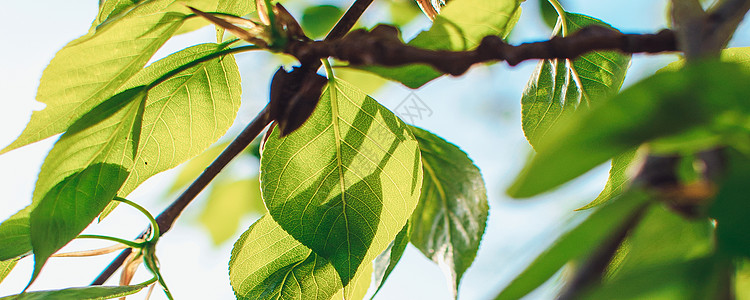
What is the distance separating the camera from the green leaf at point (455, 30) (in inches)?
9.2

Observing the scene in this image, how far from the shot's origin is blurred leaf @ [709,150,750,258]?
11 centimetres

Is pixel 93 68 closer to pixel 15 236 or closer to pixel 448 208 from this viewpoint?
pixel 15 236

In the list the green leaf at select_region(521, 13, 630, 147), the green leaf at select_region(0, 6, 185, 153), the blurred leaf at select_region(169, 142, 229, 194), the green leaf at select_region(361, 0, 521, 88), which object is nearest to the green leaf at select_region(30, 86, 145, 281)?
the green leaf at select_region(0, 6, 185, 153)

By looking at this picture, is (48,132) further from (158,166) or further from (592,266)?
(592,266)

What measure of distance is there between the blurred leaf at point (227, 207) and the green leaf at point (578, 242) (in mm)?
646

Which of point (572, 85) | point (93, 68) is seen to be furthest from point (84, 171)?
point (572, 85)

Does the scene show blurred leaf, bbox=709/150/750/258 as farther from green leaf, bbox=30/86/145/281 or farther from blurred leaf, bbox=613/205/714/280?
green leaf, bbox=30/86/145/281

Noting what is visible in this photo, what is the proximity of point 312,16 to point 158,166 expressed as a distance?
410 mm

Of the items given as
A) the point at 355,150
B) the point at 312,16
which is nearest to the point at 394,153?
the point at 355,150

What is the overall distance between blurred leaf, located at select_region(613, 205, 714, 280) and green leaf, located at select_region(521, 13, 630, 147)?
0.74 feet

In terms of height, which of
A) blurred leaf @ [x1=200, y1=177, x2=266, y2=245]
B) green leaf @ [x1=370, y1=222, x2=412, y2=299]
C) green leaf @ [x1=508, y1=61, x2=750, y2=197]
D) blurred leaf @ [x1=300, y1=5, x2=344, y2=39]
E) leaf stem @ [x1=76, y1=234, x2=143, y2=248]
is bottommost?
green leaf @ [x1=508, y1=61, x2=750, y2=197]

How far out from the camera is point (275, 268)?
343mm

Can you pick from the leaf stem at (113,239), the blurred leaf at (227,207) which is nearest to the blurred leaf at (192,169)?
the blurred leaf at (227,207)

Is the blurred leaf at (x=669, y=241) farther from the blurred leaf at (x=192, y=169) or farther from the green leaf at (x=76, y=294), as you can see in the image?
the blurred leaf at (x=192, y=169)
